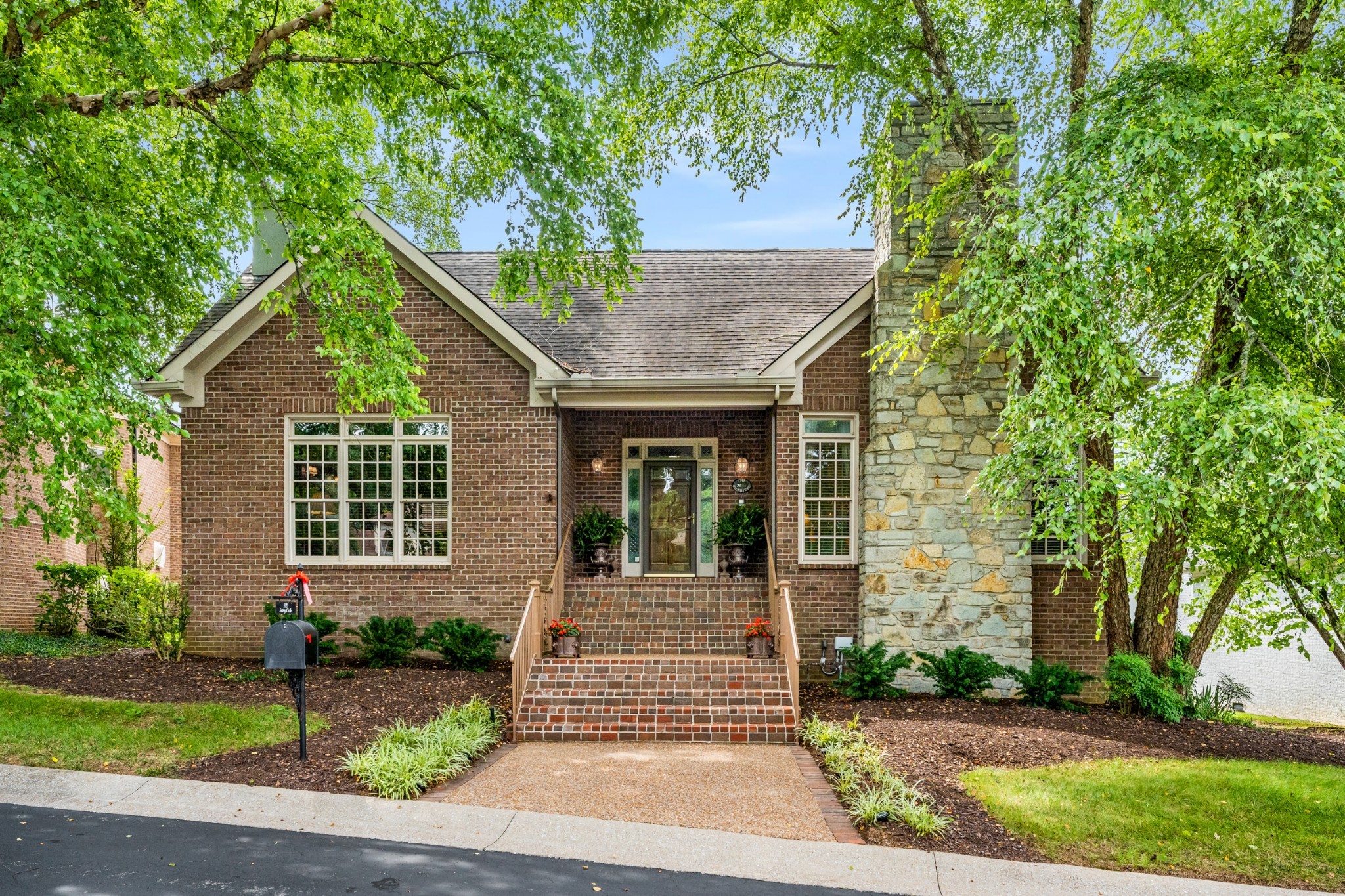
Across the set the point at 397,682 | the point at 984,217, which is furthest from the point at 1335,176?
the point at 397,682

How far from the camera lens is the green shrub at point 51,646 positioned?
493 inches

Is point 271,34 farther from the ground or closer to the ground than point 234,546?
farther from the ground

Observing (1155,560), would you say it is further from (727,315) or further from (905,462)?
(727,315)

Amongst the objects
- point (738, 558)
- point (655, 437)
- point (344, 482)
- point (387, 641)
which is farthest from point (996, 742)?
point (344, 482)

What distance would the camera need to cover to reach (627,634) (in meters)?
11.3

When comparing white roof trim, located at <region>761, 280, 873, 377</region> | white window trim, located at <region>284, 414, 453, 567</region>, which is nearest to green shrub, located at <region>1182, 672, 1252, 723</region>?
white roof trim, located at <region>761, 280, 873, 377</region>

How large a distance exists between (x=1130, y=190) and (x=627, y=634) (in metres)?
7.43

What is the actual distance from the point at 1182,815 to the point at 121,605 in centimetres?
1437

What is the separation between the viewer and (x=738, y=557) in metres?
13.0

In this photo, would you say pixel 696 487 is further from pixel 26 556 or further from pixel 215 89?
pixel 26 556

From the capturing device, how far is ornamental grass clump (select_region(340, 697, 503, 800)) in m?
6.77

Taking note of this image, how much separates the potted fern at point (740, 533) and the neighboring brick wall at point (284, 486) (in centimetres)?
270

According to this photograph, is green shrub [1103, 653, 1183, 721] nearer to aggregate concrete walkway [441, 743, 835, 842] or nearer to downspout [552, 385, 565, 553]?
aggregate concrete walkway [441, 743, 835, 842]

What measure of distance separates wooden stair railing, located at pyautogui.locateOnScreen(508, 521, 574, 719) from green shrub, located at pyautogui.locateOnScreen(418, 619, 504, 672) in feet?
1.76
